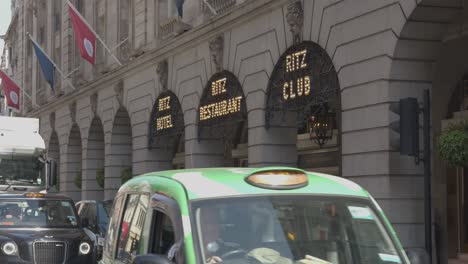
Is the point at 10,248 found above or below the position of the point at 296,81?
below

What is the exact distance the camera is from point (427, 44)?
539 inches

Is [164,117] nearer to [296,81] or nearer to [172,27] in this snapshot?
[172,27]

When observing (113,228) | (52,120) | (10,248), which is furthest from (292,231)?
(52,120)

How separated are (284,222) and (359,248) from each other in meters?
0.61

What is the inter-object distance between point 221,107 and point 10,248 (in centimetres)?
1033

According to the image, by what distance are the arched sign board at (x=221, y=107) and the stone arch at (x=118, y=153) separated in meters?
9.23

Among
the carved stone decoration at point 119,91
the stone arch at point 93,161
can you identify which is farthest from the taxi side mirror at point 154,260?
the stone arch at point 93,161

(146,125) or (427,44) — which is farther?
(146,125)

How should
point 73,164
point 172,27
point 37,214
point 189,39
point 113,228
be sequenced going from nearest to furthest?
point 113,228 → point 37,214 → point 189,39 → point 172,27 → point 73,164

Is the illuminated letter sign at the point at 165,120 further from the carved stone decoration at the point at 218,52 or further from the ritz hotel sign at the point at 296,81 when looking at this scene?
the ritz hotel sign at the point at 296,81

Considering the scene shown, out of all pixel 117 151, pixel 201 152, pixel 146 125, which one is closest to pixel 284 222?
pixel 201 152

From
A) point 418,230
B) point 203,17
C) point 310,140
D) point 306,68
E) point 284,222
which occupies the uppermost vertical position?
point 203,17

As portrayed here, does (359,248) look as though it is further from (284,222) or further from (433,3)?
(433,3)

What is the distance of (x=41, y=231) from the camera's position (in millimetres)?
12312
